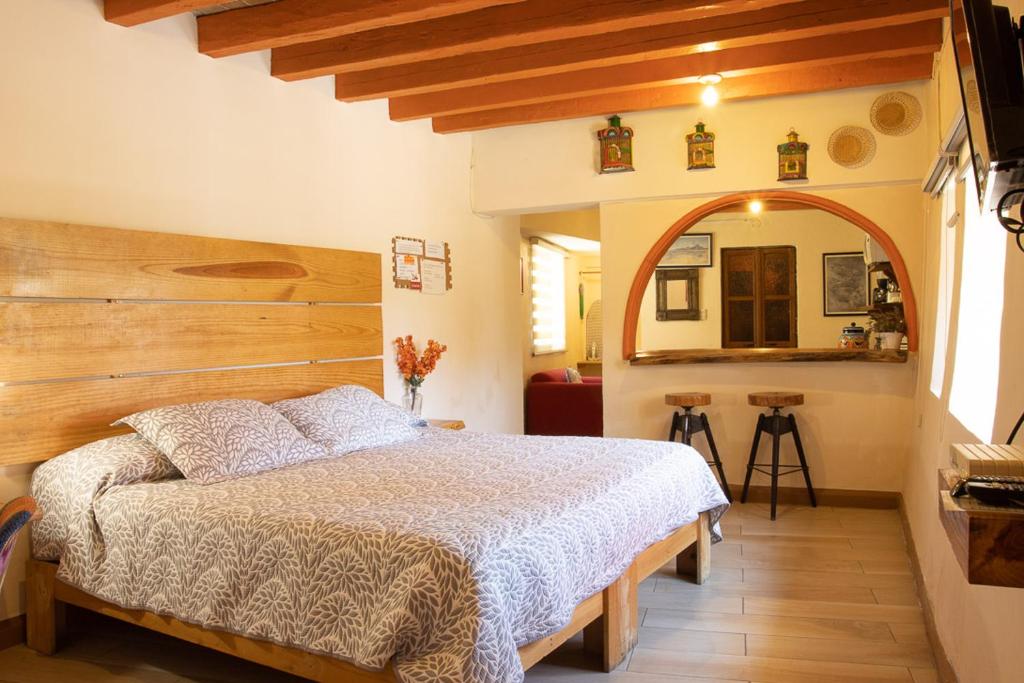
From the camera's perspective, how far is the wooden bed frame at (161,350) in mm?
2727

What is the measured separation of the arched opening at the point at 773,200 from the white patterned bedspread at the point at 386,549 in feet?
7.35

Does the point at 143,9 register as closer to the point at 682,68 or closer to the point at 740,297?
the point at 682,68

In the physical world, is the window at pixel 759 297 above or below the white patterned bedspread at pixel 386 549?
above

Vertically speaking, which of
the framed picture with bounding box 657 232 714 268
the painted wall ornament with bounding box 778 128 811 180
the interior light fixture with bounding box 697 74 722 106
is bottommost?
the framed picture with bounding box 657 232 714 268

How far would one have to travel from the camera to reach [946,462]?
276cm

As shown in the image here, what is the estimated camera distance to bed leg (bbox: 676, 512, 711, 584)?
3.58 m

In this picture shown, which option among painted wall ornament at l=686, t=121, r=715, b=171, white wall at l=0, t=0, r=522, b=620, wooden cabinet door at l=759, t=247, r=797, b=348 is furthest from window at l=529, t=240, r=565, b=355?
painted wall ornament at l=686, t=121, r=715, b=171

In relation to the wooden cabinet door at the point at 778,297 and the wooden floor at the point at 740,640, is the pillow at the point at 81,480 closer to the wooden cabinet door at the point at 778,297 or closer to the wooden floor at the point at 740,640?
the wooden floor at the point at 740,640

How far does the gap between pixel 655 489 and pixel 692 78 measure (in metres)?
2.35

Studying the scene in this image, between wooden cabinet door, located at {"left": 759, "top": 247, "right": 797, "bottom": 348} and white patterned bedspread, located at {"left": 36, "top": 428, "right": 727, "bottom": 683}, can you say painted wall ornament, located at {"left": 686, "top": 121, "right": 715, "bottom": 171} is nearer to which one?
white patterned bedspread, located at {"left": 36, "top": 428, "right": 727, "bottom": 683}

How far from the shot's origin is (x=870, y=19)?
347cm

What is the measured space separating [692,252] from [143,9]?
6554mm

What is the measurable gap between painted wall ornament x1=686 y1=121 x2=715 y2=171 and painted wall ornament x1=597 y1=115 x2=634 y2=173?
1.28 feet

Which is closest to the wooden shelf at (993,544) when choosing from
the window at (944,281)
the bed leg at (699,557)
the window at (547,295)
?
the window at (944,281)
